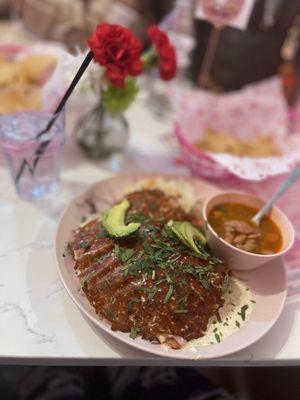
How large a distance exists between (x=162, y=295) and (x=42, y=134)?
0.49m

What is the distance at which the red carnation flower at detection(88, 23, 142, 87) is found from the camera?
834mm

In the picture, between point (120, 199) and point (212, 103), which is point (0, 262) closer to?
point (120, 199)

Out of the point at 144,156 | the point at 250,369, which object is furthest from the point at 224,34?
the point at 250,369

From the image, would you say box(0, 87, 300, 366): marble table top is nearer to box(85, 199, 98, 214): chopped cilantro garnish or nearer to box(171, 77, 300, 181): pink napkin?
box(85, 199, 98, 214): chopped cilantro garnish

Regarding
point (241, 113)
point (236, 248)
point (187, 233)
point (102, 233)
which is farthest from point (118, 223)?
point (241, 113)

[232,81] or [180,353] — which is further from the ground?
[232,81]

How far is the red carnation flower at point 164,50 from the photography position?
976 mm

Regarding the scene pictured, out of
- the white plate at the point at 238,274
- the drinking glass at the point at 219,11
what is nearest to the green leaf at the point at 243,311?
the white plate at the point at 238,274

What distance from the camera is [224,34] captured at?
138 cm

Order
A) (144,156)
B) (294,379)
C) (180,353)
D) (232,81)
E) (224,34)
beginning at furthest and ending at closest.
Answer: (232,81) → (224,34) → (144,156) → (294,379) → (180,353)

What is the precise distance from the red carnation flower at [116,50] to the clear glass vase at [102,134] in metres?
0.26

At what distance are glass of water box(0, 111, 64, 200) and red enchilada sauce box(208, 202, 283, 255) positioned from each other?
16.8 inches

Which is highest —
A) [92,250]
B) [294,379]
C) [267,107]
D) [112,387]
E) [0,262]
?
[267,107]

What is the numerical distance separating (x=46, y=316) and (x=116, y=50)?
579 millimetres
